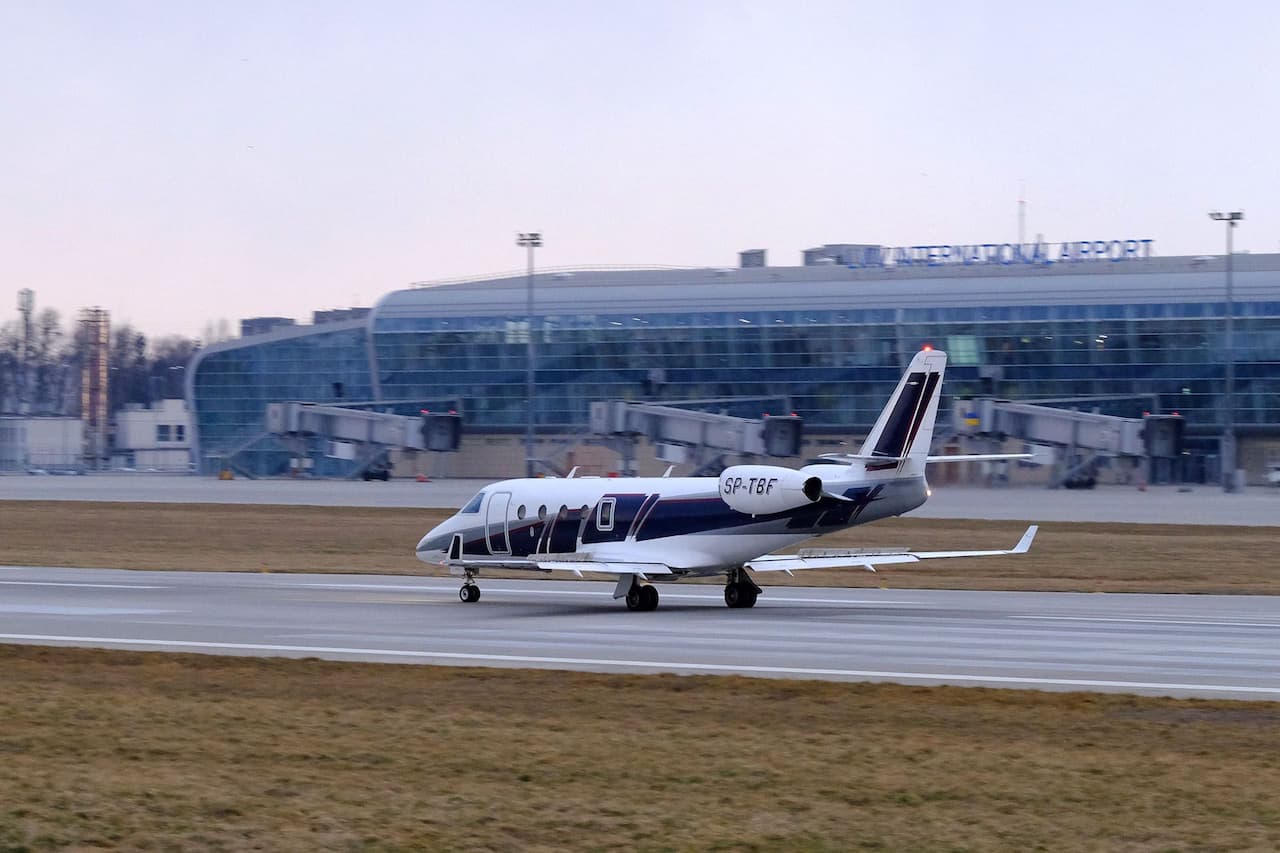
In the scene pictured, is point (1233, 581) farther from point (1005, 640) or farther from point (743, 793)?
point (743, 793)

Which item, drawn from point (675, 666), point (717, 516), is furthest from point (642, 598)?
point (675, 666)

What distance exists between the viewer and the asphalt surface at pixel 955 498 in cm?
6550

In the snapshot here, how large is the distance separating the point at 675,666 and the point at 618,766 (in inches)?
313

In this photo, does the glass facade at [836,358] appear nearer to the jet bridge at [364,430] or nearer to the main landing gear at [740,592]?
the jet bridge at [364,430]

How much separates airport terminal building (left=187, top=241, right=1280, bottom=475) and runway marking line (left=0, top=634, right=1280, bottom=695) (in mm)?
92495

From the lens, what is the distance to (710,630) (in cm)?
2675

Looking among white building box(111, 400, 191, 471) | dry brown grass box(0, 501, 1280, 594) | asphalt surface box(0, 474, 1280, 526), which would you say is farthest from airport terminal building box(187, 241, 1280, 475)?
dry brown grass box(0, 501, 1280, 594)

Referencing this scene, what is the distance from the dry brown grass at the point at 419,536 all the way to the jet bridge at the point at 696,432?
38.1 meters

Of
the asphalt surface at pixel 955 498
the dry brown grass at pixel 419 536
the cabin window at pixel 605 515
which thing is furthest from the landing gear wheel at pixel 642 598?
the asphalt surface at pixel 955 498

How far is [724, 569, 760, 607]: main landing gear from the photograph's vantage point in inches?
1244

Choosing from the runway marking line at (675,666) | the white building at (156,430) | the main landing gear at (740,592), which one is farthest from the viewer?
the white building at (156,430)

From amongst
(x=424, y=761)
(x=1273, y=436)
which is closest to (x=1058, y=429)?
(x=1273, y=436)

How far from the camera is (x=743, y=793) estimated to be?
1209 cm

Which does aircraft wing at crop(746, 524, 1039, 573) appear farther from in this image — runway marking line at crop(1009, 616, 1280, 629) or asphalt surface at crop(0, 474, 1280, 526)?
asphalt surface at crop(0, 474, 1280, 526)
